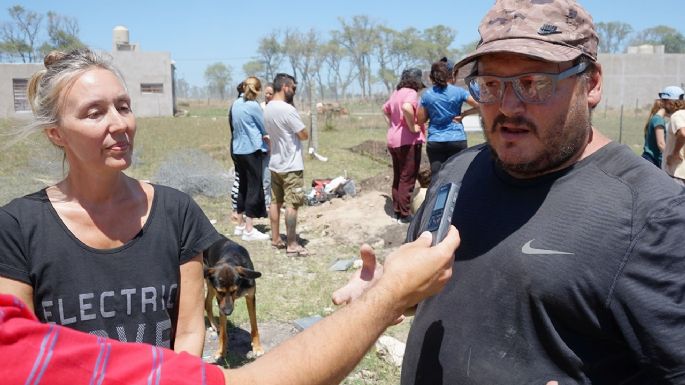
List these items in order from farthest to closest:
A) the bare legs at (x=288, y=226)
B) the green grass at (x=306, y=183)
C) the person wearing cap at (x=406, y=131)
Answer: the person wearing cap at (x=406, y=131), the bare legs at (x=288, y=226), the green grass at (x=306, y=183)

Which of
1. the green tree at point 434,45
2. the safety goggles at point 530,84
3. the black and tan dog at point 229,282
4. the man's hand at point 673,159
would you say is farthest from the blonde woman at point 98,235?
the green tree at point 434,45

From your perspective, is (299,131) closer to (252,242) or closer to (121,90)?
(252,242)

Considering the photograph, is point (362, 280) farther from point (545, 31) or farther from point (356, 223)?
point (356, 223)

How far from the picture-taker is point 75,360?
1.10 metres

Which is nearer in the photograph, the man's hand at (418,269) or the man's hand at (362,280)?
the man's hand at (418,269)

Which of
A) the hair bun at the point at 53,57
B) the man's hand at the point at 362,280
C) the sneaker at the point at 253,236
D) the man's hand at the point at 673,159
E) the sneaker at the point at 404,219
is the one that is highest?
the hair bun at the point at 53,57

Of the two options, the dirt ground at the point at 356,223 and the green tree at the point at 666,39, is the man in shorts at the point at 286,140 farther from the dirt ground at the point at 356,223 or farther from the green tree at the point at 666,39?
the green tree at the point at 666,39

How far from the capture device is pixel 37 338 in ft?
3.57

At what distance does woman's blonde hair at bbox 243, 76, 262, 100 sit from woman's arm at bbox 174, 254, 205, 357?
580 cm

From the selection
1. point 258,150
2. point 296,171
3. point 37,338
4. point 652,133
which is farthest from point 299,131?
point 37,338

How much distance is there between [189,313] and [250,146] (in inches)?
226

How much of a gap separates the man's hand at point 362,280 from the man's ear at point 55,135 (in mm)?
1173

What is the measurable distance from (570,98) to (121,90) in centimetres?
158

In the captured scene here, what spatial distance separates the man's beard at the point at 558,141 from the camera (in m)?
1.76
